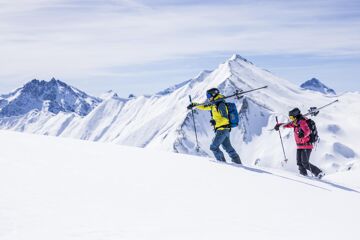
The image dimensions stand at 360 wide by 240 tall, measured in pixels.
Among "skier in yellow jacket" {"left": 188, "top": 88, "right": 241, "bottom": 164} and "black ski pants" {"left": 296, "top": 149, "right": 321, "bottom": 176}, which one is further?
"black ski pants" {"left": 296, "top": 149, "right": 321, "bottom": 176}

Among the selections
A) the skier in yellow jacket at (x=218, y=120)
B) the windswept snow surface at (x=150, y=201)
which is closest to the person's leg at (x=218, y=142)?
the skier in yellow jacket at (x=218, y=120)

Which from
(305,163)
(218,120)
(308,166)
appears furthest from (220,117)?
(308,166)

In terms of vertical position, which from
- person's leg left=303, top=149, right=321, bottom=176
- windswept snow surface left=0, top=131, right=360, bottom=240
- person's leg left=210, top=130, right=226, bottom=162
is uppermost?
windswept snow surface left=0, top=131, right=360, bottom=240

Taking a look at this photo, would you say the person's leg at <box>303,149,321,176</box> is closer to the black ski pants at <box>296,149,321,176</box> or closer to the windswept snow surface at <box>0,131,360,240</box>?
the black ski pants at <box>296,149,321,176</box>

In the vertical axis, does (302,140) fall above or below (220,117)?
below

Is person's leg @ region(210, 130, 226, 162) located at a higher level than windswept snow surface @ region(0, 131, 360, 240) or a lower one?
lower

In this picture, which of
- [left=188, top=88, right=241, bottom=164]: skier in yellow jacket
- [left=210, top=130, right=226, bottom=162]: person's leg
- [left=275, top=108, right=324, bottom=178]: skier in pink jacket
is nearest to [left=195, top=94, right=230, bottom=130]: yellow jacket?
[left=188, top=88, right=241, bottom=164]: skier in yellow jacket

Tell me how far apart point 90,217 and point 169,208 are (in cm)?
157

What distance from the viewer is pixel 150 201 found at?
7.77 m

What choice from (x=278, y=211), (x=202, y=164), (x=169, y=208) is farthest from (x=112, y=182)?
(x=202, y=164)

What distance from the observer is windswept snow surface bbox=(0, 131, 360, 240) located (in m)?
5.93

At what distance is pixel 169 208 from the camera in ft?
24.4

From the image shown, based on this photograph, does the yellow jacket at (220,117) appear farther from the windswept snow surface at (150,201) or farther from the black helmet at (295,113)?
the black helmet at (295,113)

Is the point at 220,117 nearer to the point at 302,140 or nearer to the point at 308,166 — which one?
the point at 302,140
